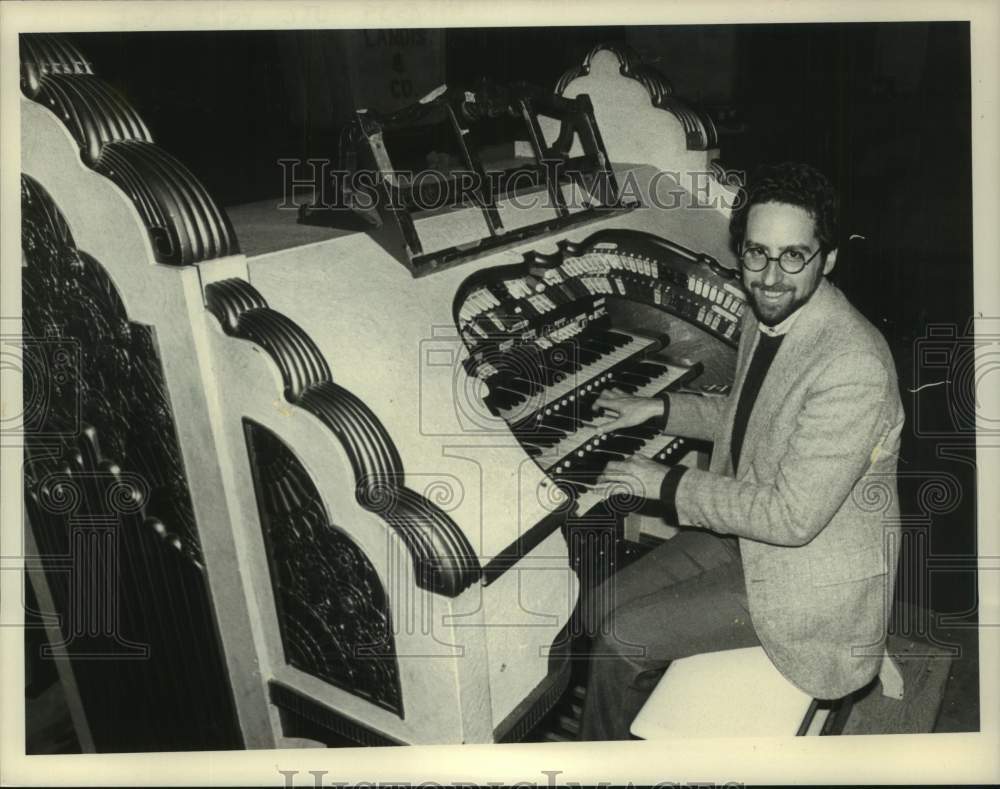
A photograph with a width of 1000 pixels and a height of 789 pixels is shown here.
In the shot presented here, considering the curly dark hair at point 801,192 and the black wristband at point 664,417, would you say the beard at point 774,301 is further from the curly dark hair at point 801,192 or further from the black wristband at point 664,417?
the black wristband at point 664,417

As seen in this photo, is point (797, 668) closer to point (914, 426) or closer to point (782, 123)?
point (914, 426)

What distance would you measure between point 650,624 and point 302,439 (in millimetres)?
960

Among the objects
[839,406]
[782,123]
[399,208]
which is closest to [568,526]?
[839,406]

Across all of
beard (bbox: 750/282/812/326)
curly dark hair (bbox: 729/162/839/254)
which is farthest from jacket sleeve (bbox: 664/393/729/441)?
curly dark hair (bbox: 729/162/839/254)

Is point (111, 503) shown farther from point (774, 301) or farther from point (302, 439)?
point (774, 301)

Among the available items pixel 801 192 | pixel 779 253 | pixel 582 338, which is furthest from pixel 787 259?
pixel 582 338

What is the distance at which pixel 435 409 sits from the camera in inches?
73.7

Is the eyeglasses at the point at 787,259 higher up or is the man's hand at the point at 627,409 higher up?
the eyeglasses at the point at 787,259

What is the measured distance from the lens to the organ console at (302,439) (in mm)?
1748

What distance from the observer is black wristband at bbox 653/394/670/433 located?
7.68ft

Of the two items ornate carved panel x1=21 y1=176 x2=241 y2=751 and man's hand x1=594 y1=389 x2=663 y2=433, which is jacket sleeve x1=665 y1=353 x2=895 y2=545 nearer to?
man's hand x1=594 y1=389 x2=663 y2=433

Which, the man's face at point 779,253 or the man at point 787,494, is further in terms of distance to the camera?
the man's face at point 779,253

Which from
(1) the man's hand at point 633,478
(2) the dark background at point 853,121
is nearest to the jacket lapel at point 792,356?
(1) the man's hand at point 633,478

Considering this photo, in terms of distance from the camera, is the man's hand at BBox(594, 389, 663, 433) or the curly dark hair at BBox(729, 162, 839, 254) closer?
the curly dark hair at BBox(729, 162, 839, 254)
